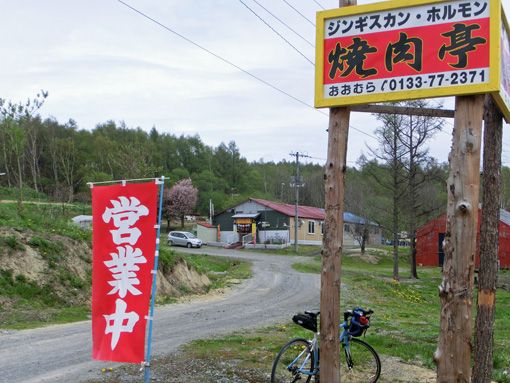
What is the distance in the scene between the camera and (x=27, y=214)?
17859 mm

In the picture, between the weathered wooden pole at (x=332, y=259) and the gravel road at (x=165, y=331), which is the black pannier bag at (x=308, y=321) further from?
the gravel road at (x=165, y=331)

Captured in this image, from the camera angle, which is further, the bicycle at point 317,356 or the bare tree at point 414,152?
the bare tree at point 414,152

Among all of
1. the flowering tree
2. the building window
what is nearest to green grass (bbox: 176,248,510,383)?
the building window

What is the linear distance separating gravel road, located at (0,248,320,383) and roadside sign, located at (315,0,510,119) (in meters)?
5.23

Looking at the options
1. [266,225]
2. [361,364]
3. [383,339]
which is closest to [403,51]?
[361,364]

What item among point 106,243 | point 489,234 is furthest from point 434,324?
point 106,243

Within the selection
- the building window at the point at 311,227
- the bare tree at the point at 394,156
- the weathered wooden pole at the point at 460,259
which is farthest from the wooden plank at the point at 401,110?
the building window at the point at 311,227

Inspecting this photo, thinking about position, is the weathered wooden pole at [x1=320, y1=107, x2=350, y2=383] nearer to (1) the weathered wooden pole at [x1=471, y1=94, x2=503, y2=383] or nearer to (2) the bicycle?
(2) the bicycle

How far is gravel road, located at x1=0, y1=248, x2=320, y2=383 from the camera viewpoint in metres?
7.15

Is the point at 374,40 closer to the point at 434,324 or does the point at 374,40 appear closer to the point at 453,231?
the point at 453,231

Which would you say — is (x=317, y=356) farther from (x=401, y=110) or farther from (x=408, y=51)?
(x=408, y=51)

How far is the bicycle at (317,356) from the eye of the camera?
6.07 metres

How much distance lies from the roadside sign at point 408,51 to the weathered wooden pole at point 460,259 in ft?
1.88

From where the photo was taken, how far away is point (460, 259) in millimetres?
4633
